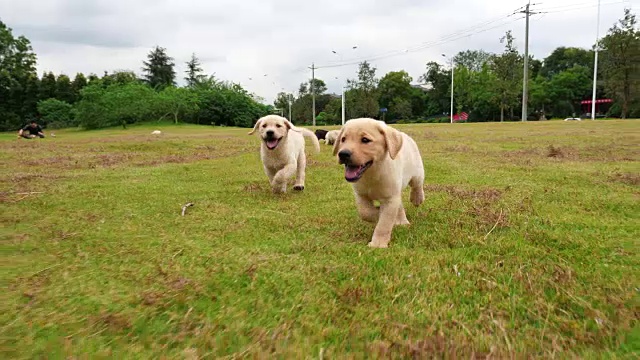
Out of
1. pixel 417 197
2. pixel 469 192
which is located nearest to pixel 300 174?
pixel 417 197

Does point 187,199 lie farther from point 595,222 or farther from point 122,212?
point 595,222

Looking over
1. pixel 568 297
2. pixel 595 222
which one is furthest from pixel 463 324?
pixel 595 222

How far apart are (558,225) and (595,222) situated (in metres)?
0.47

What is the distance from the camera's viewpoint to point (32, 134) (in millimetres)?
29734

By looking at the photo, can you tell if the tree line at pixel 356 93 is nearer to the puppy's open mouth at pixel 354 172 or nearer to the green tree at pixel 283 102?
the green tree at pixel 283 102

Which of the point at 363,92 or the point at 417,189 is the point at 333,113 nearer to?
the point at 363,92

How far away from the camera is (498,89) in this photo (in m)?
63.2

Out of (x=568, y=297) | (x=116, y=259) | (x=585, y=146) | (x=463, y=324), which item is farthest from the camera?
(x=585, y=146)

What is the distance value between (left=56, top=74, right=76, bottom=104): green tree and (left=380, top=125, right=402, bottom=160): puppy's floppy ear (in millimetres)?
68423

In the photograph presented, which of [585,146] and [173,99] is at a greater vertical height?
[173,99]

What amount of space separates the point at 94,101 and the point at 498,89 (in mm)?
53265

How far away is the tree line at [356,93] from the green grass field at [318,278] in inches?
1830

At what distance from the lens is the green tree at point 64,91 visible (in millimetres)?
61388

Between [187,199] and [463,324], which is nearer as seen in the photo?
[463,324]
